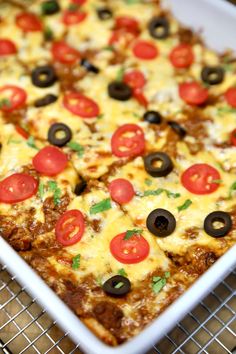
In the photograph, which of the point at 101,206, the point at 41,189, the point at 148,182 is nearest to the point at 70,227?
the point at 101,206

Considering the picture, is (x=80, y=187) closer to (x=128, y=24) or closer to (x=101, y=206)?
(x=101, y=206)

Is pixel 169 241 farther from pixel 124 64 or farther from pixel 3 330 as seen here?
pixel 124 64

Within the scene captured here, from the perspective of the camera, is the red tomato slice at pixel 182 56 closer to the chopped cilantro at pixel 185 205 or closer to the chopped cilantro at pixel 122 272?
the chopped cilantro at pixel 185 205

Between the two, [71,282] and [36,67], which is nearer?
[71,282]

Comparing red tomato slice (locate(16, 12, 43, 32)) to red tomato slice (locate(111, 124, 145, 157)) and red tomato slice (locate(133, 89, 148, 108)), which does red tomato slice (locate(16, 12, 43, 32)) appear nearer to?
red tomato slice (locate(133, 89, 148, 108))

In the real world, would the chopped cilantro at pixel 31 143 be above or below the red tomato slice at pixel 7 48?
below

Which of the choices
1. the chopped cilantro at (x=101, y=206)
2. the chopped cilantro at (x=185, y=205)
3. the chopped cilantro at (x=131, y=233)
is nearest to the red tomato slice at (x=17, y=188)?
the chopped cilantro at (x=101, y=206)

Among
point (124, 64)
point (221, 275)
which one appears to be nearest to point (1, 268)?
point (221, 275)

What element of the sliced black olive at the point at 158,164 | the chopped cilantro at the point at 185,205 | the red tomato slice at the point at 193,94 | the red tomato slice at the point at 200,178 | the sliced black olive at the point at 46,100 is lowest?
the sliced black olive at the point at 46,100

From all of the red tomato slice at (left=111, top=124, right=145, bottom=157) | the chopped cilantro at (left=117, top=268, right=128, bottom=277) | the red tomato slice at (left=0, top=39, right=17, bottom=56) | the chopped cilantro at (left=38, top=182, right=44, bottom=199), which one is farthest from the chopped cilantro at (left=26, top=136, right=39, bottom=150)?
the chopped cilantro at (left=117, top=268, right=128, bottom=277)
